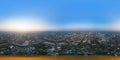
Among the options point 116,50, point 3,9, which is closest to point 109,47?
point 116,50

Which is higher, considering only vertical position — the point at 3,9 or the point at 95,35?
the point at 3,9

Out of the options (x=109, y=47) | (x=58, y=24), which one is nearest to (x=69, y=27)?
(x=58, y=24)

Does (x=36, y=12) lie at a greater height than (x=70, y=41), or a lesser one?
greater

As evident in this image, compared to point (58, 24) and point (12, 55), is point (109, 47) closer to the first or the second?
point (58, 24)

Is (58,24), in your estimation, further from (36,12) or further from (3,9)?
(3,9)
